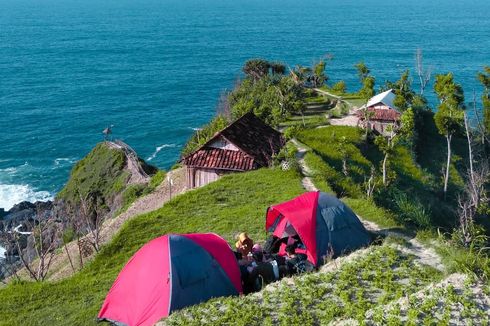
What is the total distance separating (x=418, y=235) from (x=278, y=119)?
25.8 m

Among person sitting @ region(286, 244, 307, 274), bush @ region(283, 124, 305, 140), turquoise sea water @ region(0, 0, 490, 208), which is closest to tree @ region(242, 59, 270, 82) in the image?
turquoise sea water @ region(0, 0, 490, 208)

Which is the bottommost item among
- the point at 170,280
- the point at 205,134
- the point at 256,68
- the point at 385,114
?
the point at 170,280

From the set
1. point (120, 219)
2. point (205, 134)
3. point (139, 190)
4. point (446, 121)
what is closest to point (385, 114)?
point (446, 121)

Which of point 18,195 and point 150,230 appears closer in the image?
point 150,230

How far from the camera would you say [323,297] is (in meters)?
15.3

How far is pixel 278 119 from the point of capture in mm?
44656

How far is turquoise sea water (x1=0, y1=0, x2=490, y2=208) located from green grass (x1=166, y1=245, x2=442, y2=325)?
3958 cm

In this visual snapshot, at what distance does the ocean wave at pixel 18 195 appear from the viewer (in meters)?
49.5

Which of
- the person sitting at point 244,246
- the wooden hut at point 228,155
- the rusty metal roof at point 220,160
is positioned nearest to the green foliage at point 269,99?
the wooden hut at point 228,155

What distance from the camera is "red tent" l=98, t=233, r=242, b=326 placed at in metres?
15.6

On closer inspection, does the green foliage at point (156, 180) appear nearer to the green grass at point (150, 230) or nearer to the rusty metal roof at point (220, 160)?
the rusty metal roof at point (220, 160)

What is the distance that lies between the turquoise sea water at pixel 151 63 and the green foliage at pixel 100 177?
4.41m

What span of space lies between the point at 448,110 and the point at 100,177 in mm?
27750

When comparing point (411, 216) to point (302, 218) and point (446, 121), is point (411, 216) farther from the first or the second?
point (446, 121)
